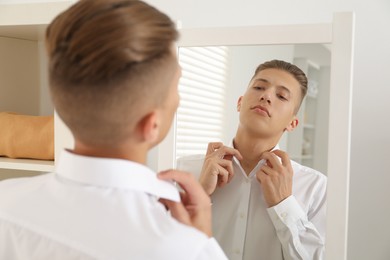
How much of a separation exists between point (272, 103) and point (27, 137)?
692 mm

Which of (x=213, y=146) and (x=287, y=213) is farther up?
(x=213, y=146)

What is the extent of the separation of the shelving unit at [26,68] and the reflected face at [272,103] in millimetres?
482

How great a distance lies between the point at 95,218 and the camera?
0.60 m

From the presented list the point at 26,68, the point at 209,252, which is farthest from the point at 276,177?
the point at 26,68

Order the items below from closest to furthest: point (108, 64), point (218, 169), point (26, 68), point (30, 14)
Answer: point (108, 64)
point (218, 169)
point (30, 14)
point (26, 68)

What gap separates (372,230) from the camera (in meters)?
1.35

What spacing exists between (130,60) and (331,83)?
0.60m

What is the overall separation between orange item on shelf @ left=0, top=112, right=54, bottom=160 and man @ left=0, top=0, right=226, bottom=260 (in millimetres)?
653

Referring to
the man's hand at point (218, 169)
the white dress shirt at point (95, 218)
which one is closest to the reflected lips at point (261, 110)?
the man's hand at point (218, 169)

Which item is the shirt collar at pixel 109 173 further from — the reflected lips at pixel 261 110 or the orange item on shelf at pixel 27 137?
the orange item on shelf at pixel 27 137

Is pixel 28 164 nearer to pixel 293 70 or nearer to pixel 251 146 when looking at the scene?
pixel 251 146

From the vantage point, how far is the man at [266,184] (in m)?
1.08

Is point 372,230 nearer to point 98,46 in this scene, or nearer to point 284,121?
point 284,121

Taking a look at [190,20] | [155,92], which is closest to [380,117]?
[190,20]
